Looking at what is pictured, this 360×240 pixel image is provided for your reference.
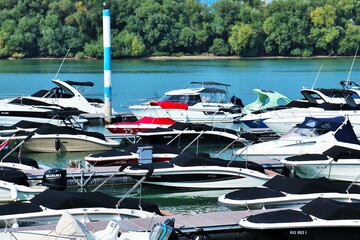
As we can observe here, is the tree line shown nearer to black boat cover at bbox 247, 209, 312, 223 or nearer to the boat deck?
the boat deck

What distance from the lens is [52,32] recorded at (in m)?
132

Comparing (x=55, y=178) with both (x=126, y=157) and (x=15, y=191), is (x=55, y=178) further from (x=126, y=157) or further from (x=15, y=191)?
(x=126, y=157)

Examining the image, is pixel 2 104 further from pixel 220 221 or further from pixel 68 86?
pixel 220 221

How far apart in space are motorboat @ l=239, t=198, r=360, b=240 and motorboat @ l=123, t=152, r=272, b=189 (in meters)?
6.35

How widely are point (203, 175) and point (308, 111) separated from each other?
43.0 ft

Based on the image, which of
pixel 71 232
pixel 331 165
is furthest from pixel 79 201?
pixel 331 165

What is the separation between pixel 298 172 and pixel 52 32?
110m

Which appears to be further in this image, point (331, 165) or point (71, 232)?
point (331, 165)

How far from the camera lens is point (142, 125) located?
34.5m

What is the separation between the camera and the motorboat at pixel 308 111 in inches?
1354

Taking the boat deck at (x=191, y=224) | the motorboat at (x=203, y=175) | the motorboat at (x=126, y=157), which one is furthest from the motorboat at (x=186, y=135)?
the boat deck at (x=191, y=224)

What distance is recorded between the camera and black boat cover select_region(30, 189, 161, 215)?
18.7 meters

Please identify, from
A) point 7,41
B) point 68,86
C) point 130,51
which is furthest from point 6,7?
point 68,86

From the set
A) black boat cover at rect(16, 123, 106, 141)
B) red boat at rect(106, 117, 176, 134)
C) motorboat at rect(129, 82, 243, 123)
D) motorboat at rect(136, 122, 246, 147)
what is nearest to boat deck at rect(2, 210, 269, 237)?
motorboat at rect(136, 122, 246, 147)
